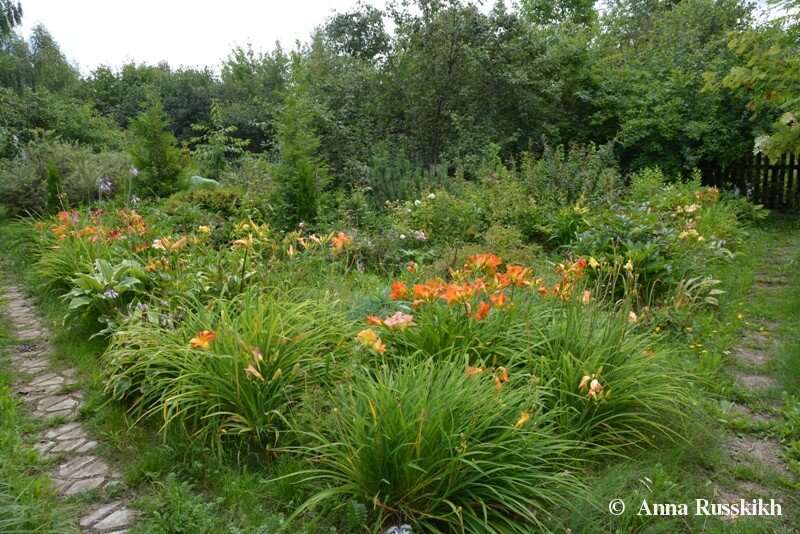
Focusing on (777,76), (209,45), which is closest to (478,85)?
(777,76)

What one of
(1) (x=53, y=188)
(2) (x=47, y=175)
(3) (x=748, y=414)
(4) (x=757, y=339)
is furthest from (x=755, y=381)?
(2) (x=47, y=175)

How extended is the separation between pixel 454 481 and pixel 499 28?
36.7ft

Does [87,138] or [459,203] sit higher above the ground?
[87,138]

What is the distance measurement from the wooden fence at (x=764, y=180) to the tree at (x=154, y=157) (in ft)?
33.2

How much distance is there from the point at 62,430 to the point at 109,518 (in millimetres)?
972

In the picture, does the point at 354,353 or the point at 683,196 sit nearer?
the point at 354,353

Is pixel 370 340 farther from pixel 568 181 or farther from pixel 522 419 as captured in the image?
pixel 568 181

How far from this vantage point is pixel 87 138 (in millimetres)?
15109

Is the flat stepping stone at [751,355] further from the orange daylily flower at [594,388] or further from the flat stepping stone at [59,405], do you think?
the flat stepping stone at [59,405]

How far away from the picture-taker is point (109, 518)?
2266mm

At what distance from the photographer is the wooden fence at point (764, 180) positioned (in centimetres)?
1061

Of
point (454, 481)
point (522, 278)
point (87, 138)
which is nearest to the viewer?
point (454, 481)

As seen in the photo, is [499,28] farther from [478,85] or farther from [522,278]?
[522,278]

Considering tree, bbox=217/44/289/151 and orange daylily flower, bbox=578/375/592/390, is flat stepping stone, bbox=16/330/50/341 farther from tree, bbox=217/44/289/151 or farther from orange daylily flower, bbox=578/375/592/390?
tree, bbox=217/44/289/151
